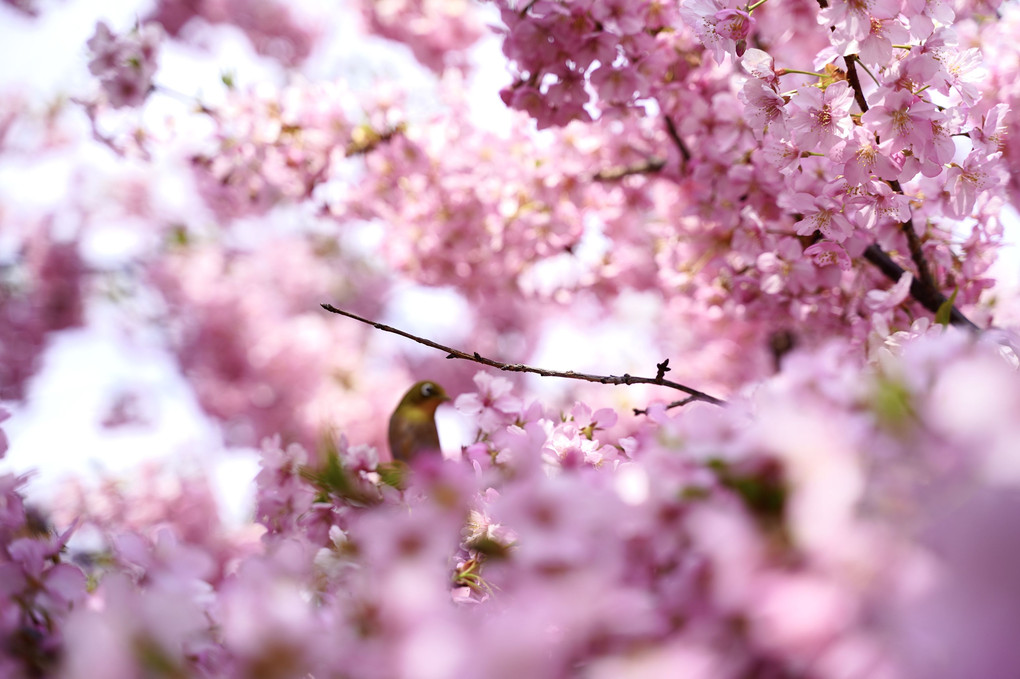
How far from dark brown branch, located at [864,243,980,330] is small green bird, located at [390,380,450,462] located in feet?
3.11

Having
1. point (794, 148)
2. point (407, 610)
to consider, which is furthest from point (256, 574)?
point (794, 148)

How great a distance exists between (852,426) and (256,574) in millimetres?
452

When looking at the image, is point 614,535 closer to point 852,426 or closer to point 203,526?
point 852,426

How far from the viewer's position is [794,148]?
3.39 ft

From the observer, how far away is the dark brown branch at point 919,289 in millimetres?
1114

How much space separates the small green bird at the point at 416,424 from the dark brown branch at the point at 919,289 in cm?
95

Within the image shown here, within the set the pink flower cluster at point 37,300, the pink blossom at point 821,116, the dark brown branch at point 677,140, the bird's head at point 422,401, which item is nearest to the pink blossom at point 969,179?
the pink blossom at point 821,116

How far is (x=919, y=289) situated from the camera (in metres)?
1.25

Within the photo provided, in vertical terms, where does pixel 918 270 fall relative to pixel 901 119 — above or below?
above

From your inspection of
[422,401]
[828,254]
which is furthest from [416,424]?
[828,254]

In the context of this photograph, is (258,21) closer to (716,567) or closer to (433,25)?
(433,25)

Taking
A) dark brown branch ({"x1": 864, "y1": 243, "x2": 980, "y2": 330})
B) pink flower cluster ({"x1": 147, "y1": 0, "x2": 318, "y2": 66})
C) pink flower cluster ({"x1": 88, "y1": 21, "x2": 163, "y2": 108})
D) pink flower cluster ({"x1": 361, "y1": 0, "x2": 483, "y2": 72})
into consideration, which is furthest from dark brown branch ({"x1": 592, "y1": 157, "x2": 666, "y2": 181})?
pink flower cluster ({"x1": 147, "y1": 0, "x2": 318, "y2": 66})

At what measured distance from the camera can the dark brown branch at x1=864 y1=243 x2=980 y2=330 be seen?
1114mm

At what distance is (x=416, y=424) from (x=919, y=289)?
3.39 feet
